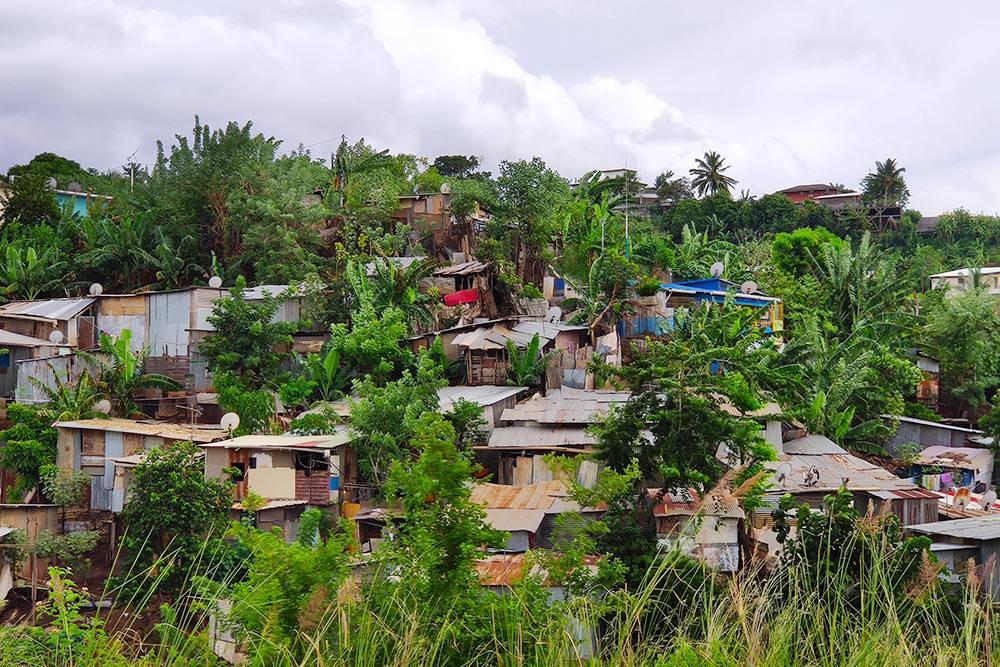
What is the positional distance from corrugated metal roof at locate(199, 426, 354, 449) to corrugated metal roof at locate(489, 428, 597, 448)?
6.82 feet

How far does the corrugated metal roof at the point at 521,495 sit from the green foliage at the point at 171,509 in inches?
119

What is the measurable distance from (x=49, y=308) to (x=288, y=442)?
743 centimetres

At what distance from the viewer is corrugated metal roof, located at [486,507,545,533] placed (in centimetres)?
1015

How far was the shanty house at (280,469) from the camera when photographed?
11844 mm

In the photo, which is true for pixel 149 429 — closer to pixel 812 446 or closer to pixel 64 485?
pixel 64 485

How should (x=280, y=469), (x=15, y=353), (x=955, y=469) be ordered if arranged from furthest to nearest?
1. (x=15, y=353)
2. (x=955, y=469)
3. (x=280, y=469)

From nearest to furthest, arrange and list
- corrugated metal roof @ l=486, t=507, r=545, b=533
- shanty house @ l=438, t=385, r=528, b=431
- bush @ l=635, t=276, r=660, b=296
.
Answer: corrugated metal roof @ l=486, t=507, r=545, b=533 < shanty house @ l=438, t=385, r=528, b=431 < bush @ l=635, t=276, r=660, b=296

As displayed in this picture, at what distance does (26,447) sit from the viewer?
13.0 metres

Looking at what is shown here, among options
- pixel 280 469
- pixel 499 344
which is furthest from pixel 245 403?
pixel 499 344

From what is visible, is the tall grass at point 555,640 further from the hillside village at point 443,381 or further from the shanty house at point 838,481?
the shanty house at point 838,481

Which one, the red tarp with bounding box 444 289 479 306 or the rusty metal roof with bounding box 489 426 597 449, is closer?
the rusty metal roof with bounding box 489 426 597 449

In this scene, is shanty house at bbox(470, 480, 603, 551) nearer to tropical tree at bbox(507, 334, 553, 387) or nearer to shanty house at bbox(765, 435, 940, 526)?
shanty house at bbox(765, 435, 940, 526)

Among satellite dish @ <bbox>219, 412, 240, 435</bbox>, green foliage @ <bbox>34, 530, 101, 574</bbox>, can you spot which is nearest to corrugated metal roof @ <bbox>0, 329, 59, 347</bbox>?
satellite dish @ <bbox>219, 412, 240, 435</bbox>

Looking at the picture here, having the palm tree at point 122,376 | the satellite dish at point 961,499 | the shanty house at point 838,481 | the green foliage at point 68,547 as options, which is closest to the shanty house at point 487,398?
the shanty house at point 838,481
